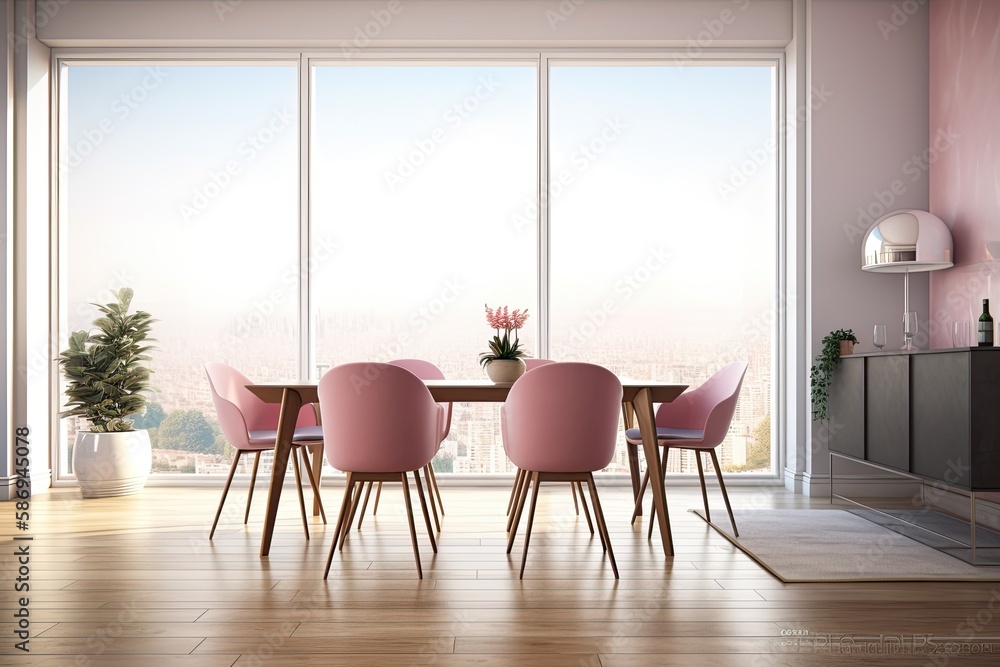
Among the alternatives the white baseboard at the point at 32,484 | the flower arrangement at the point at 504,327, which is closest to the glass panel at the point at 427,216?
the flower arrangement at the point at 504,327

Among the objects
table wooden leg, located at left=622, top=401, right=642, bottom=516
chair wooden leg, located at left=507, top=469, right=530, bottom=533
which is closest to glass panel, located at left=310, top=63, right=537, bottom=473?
table wooden leg, located at left=622, top=401, right=642, bottom=516

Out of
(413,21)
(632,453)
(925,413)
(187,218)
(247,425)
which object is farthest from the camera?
(187,218)

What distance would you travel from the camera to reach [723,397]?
3.77 metres

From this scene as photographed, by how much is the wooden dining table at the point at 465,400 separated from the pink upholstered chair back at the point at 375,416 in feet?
1.19

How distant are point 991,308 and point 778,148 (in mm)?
1788

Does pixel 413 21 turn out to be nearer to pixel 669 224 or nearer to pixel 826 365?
pixel 669 224

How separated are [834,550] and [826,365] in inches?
58.2

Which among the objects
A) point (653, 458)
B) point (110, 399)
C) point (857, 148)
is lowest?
point (653, 458)

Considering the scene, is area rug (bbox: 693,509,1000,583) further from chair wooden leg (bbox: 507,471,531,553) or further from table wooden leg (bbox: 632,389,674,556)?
chair wooden leg (bbox: 507,471,531,553)

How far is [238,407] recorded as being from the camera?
12.2ft

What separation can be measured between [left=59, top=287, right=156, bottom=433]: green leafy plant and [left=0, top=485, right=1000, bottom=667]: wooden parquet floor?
1040 mm

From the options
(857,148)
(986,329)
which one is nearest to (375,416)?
(986,329)

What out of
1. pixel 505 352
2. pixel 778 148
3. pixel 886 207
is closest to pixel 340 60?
pixel 505 352

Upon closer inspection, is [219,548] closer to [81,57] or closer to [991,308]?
[81,57]
